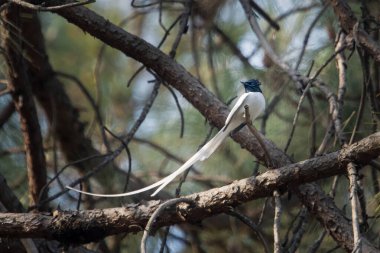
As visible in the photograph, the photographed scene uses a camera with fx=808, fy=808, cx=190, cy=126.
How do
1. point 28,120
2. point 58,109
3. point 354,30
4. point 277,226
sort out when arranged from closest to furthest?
point 277,226 < point 354,30 < point 28,120 < point 58,109

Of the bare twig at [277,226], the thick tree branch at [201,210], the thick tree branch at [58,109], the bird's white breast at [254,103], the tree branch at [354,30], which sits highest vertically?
the thick tree branch at [58,109]

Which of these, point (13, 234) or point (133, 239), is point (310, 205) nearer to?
point (13, 234)

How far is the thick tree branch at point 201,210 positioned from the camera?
1.52 m

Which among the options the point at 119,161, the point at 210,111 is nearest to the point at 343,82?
the point at 210,111

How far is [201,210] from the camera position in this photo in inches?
64.6

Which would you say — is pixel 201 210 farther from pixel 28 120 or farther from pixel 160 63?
pixel 28 120

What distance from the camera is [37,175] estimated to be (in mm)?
2482

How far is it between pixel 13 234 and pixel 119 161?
1.55 m

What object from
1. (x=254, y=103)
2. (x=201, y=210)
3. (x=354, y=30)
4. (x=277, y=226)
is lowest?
(x=277, y=226)

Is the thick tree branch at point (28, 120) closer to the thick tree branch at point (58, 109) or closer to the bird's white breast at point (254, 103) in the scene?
the thick tree branch at point (58, 109)

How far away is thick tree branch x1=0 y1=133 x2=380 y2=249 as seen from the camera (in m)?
1.52

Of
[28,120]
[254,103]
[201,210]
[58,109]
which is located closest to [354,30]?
[254,103]

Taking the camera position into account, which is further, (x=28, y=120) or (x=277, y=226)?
(x=28, y=120)

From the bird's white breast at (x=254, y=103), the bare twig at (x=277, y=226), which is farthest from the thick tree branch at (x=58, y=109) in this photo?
the bare twig at (x=277, y=226)
